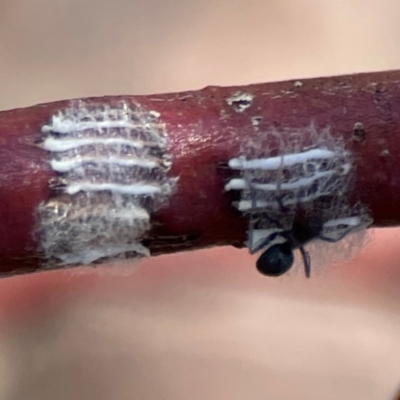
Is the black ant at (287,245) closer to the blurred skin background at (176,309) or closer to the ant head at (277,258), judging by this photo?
the ant head at (277,258)

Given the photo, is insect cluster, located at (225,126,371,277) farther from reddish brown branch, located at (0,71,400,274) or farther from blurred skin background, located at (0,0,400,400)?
blurred skin background, located at (0,0,400,400)

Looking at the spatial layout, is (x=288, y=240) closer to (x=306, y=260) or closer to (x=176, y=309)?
(x=306, y=260)

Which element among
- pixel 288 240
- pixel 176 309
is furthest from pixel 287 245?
pixel 176 309

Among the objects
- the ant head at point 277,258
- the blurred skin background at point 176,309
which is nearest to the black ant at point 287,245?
the ant head at point 277,258

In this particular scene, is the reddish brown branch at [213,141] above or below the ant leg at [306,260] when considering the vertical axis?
above

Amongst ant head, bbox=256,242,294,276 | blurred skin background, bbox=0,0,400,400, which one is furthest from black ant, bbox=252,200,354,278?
blurred skin background, bbox=0,0,400,400

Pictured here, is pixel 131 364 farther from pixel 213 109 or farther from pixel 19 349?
pixel 213 109

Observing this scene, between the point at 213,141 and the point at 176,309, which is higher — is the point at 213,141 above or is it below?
above
